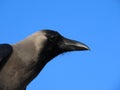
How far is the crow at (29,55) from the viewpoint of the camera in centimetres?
374

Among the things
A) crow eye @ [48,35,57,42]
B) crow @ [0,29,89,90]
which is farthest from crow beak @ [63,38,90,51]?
crow eye @ [48,35,57,42]

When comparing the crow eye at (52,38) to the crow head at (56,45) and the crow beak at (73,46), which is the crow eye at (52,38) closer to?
the crow head at (56,45)

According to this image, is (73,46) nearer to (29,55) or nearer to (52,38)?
(52,38)

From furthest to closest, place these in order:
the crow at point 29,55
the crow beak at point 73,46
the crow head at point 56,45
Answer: the crow beak at point 73,46 < the crow head at point 56,45 < the crow at point 29,55

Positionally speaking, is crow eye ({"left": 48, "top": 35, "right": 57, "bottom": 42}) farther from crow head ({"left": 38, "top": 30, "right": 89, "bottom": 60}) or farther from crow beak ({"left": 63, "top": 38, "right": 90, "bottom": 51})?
crow beak ({"left": 63, "top": 38, "right": 90, "bottom": 51})

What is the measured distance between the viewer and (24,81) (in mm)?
3832

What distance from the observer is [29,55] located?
3.88 meters

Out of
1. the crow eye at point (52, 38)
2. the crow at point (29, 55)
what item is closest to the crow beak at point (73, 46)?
the crow at point (29, 55)

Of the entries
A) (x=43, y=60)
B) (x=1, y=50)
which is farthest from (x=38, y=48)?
(x=1, y=50)

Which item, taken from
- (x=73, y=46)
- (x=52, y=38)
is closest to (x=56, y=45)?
(x=52, y=38)

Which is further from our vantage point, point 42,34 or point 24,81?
point 42,34

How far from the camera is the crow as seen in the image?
12.3 feet

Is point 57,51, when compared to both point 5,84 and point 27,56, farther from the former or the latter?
point 5,84

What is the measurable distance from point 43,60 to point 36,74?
161 mm
